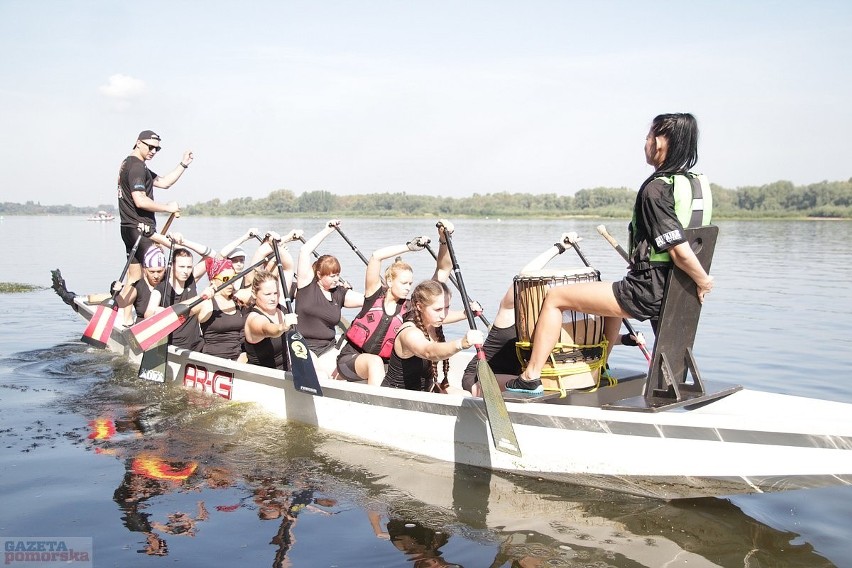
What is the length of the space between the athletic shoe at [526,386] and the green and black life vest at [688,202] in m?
1.14

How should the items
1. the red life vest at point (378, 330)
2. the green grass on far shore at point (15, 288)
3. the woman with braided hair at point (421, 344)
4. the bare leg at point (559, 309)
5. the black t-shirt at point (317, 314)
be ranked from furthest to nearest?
the green grass on far shore at point (15, 288), the black t-shirt at point (317, 314), the red life vest at point (378, 330), the woman with braided hair at point (421, 344), the bare leg at point (559, 309)

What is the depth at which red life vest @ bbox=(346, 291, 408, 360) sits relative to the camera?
6449 millimetres

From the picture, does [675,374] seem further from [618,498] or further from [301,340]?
[301,340]

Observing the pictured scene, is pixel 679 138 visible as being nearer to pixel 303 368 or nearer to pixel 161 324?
pixel 303 368

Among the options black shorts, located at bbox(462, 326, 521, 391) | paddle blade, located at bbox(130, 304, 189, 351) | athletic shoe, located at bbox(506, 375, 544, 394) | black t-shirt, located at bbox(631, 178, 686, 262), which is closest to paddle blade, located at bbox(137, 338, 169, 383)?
paddle blade, located at bbox(130, 304, 189, 351)

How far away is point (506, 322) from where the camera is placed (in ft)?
19.3

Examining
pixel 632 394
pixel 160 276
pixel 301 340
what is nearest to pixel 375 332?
pixel 301 340

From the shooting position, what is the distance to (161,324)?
7.62 metres

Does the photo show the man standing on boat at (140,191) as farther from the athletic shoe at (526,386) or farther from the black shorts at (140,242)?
the athletic shoe at (526,386)

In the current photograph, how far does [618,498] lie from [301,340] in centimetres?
274

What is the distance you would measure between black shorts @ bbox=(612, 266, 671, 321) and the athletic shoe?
81 cm

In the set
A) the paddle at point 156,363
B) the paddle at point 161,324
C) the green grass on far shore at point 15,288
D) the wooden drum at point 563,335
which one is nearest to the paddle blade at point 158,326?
the paddle at point 161,324

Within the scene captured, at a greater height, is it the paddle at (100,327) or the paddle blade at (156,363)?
the paddle at (100,327)

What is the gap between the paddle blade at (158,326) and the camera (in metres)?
7.59
